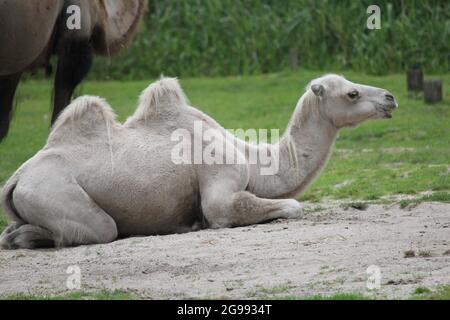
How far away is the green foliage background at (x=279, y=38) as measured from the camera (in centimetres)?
2109

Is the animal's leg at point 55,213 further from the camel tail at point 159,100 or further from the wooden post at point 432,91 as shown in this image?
the wooden post at point 432,91

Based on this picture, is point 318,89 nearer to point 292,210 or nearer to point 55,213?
point 292,210

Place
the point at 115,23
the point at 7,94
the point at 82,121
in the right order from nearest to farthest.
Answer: the point at 82,121
the point at 7,94
the point at 115,23

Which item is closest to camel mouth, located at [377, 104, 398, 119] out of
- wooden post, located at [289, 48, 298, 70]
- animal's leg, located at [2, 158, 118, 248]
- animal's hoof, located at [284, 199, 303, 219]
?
animal's hoof, located at [284, 199, 303, 219]

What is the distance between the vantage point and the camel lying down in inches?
370

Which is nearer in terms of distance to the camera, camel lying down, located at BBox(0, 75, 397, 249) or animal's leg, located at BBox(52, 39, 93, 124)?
camel lying down, located at BBox(0, 75, 397, 249)

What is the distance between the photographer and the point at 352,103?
410 inches

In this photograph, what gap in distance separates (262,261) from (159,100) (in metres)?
2.43

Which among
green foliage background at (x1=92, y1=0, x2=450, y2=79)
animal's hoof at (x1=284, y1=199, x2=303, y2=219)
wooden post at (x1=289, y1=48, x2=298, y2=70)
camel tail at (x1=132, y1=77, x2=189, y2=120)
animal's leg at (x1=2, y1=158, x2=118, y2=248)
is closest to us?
animal's leg at (x1=2, y1=158, x2=118, y2=248)

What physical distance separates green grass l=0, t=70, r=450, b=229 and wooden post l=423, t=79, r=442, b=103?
127mm

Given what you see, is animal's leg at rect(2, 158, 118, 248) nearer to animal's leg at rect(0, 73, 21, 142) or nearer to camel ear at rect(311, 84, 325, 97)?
camel ear at rect(311, 84, 325, 97)

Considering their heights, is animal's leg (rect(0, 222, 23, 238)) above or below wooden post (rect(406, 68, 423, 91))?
above

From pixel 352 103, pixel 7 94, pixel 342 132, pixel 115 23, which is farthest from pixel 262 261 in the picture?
pixel 342 132

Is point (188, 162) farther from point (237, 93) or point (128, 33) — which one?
point (237, 93)
